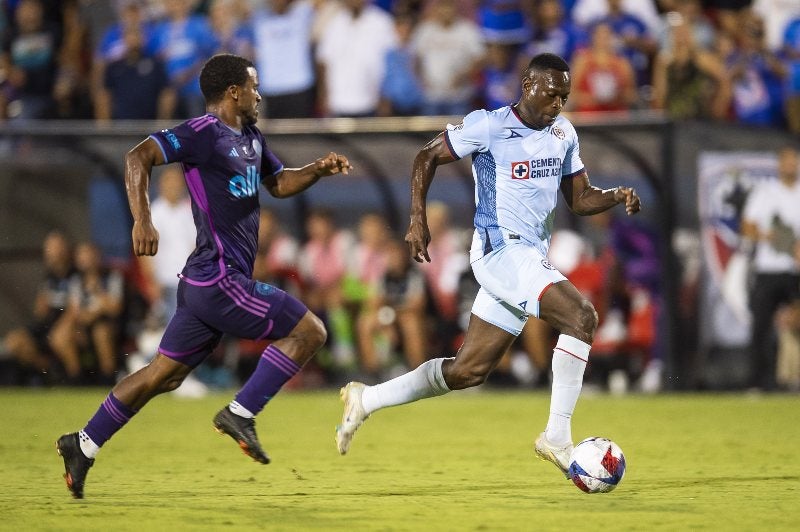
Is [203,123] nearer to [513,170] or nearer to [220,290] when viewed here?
[220,290]

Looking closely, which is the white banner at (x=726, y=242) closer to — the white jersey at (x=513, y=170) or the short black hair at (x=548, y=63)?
the white jersey at (x=513, y=170)

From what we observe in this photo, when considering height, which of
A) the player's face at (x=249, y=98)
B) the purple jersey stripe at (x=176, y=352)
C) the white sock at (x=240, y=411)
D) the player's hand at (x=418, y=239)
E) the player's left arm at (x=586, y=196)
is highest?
the player's face at (x=249, y=98)

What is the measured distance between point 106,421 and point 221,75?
1977mm

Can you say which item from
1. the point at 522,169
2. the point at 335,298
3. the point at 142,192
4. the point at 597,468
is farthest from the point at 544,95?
the point at 335,298

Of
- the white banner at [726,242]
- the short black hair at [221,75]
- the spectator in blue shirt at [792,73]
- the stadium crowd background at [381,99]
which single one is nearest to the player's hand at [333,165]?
the short black hair at [221,75]

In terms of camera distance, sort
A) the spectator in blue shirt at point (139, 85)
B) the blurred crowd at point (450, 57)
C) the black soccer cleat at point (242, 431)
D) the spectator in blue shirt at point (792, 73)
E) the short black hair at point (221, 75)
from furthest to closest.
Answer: the spectator in blue shirt at point (139, 85) → the blurred crowd at point (450, 57) → the spectator in blue shirt at point (792, 73) → the short black hair at point (221, 75) → the black soccer cleat at point (242, 431)

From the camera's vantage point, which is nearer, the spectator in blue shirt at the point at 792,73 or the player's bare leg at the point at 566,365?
the player's bare leg at the point at 566,365

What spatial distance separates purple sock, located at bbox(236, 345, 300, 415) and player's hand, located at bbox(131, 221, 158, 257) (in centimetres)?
95

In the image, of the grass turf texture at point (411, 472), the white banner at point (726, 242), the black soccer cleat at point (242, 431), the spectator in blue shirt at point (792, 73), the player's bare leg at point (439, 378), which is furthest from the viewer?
the spectator in blue shirt at point (792, 73)

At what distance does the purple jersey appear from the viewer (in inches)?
276

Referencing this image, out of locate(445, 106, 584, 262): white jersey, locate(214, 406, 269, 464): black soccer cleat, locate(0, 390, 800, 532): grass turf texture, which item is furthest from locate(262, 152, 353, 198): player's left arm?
locate(0, 390, 800, 532): grass turf texture

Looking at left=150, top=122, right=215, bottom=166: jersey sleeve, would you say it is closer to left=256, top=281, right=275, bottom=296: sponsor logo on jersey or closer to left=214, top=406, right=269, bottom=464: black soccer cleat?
left=256, top=281, right=275, bottom=296: sponsor logo on jersey

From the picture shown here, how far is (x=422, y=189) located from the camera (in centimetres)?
752

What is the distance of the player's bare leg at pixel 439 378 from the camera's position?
7.52 meters
